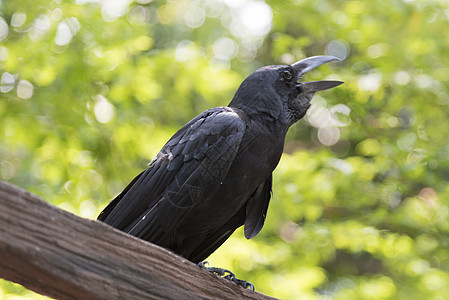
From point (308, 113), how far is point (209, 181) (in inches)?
93.8

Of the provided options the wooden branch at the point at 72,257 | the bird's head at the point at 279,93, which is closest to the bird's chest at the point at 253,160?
the bird's head at the point at 279,93

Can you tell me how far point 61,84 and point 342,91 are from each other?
2.28m

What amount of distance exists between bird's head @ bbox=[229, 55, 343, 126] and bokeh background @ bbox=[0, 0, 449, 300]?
48.7 inches

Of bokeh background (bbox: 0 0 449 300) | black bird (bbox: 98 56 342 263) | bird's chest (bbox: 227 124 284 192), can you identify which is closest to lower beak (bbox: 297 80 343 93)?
black bird (bbox: 98 56 342 263)

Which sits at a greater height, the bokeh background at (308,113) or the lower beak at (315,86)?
the bokeh background at (308,113)

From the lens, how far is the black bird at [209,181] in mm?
2324

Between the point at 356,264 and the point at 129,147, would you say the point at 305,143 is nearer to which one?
the point at 356,264

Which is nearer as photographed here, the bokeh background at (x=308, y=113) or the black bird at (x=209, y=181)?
the black bird at (x=209, y=181)

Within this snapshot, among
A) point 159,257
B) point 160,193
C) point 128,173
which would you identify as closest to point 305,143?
point 128,173

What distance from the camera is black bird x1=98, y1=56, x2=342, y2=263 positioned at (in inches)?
91.5

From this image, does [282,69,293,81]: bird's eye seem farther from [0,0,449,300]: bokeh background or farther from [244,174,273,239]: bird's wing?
[0,0,449,300]: bokeh background

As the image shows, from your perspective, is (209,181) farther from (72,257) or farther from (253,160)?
(72,257)

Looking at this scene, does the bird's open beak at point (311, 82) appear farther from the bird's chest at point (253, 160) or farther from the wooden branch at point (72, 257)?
the wooden branch at point (72, 257)

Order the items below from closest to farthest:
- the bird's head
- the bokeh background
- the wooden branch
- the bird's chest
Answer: the wooden branch
the bird's chest
the bird's head
the bokeh background
